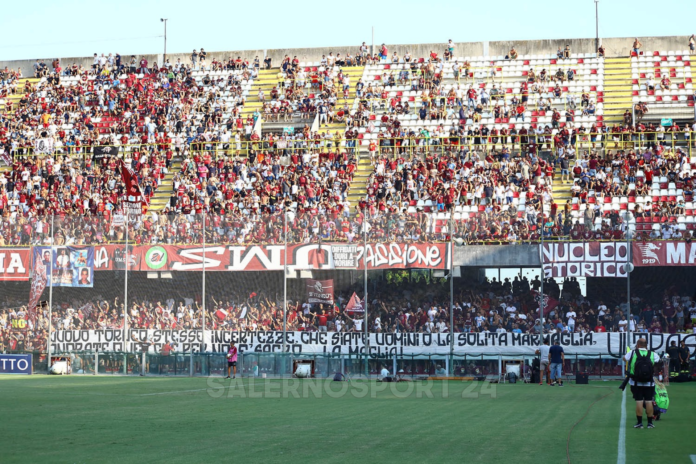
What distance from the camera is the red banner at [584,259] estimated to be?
106 ft

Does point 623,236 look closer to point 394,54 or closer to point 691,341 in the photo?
point 691,341

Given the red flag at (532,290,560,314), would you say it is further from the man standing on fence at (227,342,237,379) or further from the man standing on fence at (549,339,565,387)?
the man standing on fence at (227,342,237,379)

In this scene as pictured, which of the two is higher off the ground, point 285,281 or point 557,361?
point 285,281

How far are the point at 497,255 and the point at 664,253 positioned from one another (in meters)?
5.85

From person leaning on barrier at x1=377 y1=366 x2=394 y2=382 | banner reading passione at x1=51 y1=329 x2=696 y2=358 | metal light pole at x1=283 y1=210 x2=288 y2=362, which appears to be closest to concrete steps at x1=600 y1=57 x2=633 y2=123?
banner reading passione at x1=51 y1=329 x2=696 y2=358

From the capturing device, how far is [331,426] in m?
15.2

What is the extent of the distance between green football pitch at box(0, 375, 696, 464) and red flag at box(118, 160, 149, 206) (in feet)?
63.5

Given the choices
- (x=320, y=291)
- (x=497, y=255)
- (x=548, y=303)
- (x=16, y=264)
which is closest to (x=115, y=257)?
(x=16, y=264)

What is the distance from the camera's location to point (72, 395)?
23266mm

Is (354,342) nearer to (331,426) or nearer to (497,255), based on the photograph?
(497,255)

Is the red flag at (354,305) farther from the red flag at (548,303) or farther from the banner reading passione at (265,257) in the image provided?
the red flag at (548,303)

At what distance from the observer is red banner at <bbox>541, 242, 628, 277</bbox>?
32188 mm

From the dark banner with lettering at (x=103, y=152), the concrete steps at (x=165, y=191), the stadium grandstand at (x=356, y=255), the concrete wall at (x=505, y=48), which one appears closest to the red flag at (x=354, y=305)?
the stadium grandstand at (x=356, y=255)

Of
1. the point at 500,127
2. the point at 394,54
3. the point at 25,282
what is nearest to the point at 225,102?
the point at 394,54
